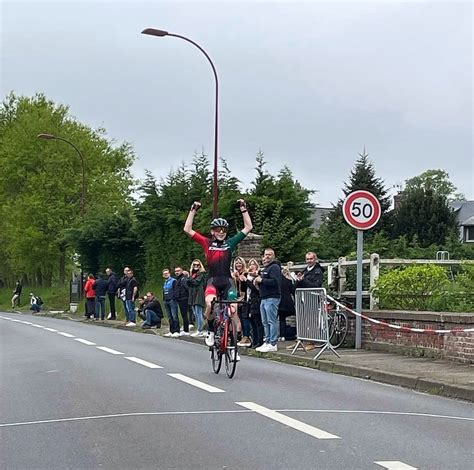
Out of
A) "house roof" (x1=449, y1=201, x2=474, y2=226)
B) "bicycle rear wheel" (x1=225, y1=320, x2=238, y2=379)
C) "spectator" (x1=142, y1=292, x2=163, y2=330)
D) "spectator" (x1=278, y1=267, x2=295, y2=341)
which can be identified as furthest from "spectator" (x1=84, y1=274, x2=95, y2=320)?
"house roof" (x1=449, y1=201, x2=474, y2=226)

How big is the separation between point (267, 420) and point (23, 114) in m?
56.9

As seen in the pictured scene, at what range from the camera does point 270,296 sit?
623 inches

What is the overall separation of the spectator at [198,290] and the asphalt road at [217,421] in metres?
7.07

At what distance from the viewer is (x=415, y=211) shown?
6612 cm

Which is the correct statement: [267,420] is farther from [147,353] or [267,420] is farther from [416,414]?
[147,353]

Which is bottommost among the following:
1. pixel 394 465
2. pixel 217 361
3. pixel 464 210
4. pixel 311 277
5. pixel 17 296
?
pixel 394 465

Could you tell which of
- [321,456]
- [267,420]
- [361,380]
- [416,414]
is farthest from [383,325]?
[321,456]

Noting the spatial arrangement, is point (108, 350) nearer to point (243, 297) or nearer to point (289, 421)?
Result: point (243, 297)

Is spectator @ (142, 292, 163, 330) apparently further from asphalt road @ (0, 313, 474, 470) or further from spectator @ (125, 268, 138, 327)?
asphalt road @ (0, 313, 474, 470)

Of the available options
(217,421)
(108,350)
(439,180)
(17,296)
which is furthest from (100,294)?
(439,180)

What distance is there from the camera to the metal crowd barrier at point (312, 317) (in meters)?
14.9

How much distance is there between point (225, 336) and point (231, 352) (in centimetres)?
25

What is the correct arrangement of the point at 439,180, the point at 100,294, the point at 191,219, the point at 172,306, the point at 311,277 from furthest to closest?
1. the point at 439,180
2. the point at 100,294
3. the point at 172,306
4. the point at 311,277
5. the point at 191,219

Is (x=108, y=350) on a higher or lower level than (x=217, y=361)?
lower
